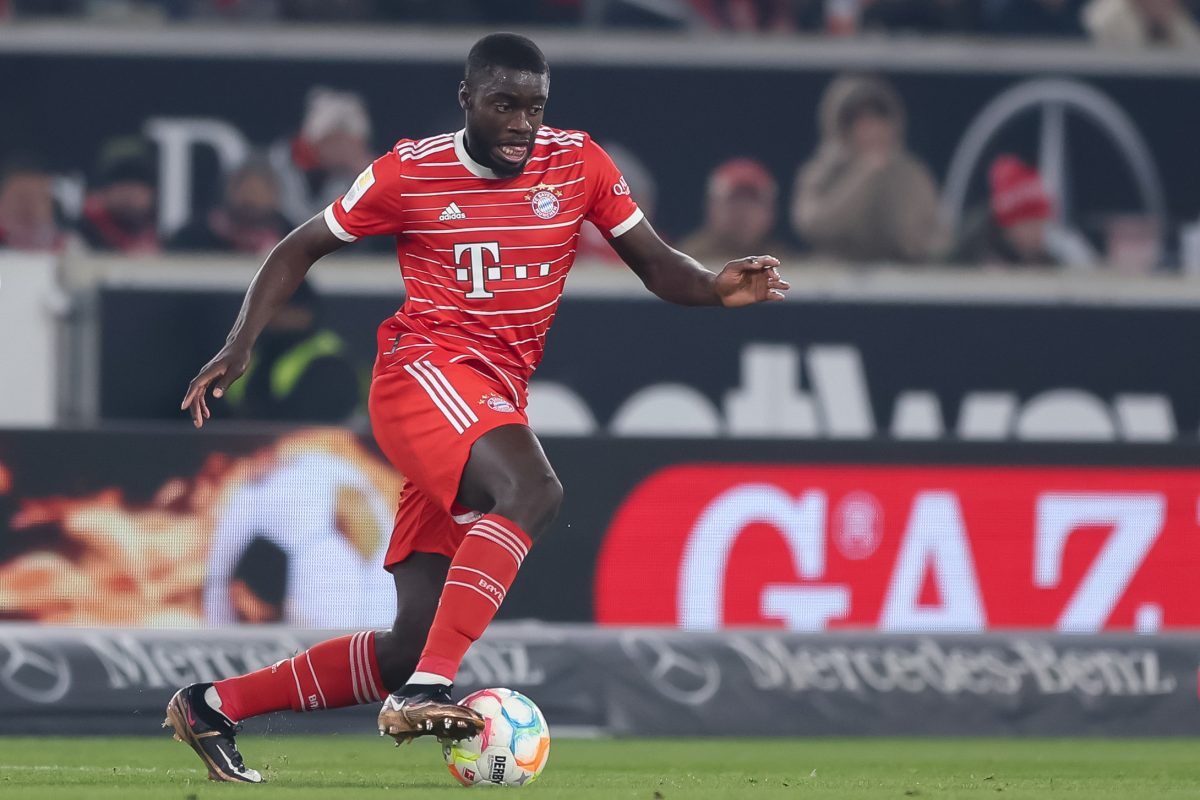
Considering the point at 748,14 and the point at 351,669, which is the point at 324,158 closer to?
the point at 748,14

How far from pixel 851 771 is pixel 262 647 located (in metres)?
3.15

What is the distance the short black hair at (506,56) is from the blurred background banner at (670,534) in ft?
12.7

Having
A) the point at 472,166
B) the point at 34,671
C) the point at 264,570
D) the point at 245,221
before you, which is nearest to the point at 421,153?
the point at 472,166

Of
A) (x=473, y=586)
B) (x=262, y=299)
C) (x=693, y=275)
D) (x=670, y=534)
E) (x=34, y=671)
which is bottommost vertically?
(x=34, y=671)

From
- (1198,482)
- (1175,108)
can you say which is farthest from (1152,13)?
(1198,482)

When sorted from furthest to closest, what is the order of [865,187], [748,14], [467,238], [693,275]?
1. [748,14]
2. [865,187]
3. [693,275]
4. [467,238]

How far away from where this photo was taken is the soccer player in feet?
19.9

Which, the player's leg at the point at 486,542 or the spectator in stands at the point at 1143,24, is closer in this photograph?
the player's leg at the point at 486,542

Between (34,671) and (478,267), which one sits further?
(34,671)

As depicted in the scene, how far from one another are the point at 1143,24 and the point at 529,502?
28.7 feet

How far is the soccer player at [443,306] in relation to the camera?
19.9 ft

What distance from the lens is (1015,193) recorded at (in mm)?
12242

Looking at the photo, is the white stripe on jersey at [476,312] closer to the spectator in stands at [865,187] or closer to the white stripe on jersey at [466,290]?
the white stripe on jersey at [466,290]

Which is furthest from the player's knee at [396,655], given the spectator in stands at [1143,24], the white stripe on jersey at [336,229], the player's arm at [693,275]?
the spectator in stands at [1143,24]
